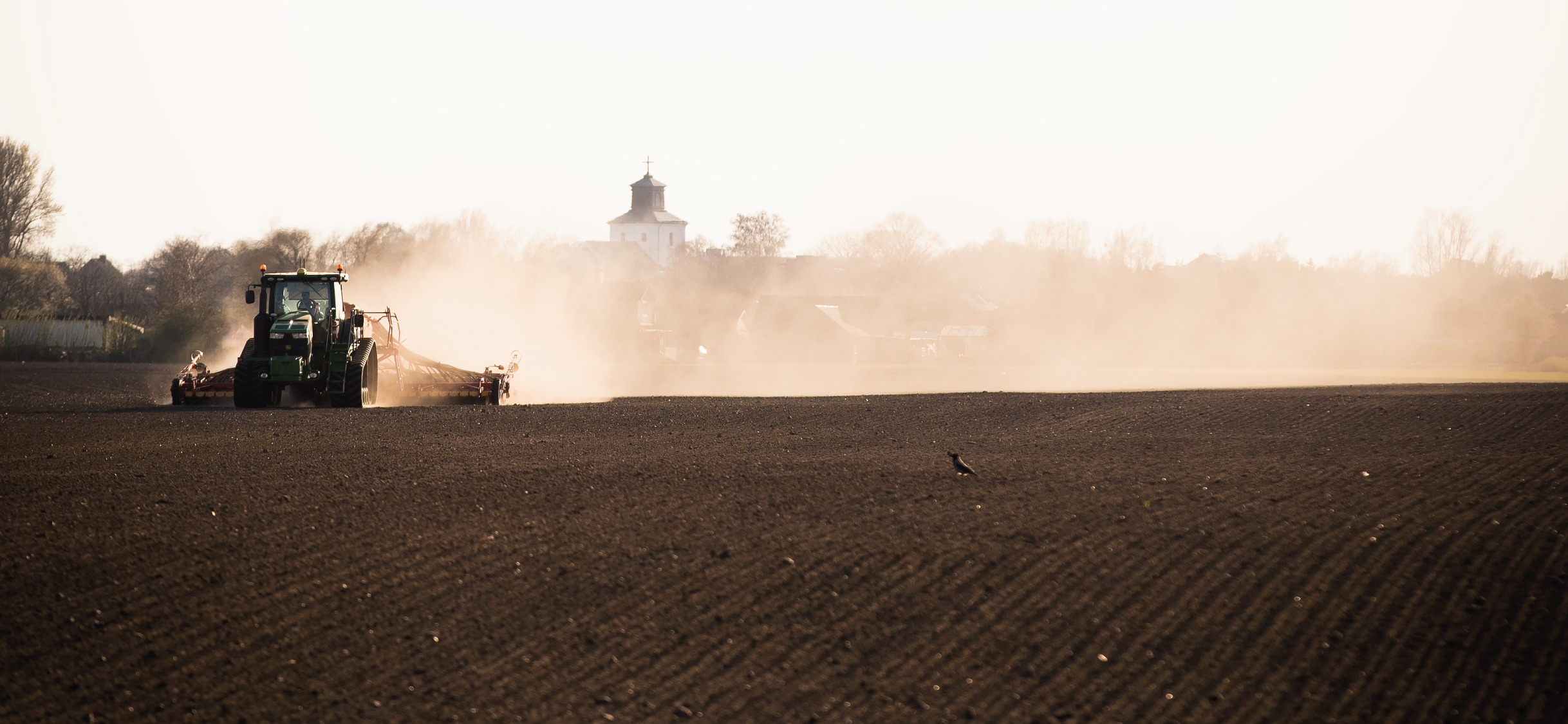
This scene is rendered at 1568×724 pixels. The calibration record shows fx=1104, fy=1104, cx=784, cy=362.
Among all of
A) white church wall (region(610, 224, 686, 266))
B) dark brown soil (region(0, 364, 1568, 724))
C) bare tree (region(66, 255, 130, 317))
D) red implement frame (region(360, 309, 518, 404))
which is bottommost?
dark brown soil (region(0, 364, 1568, 724))

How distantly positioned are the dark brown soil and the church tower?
527 ft

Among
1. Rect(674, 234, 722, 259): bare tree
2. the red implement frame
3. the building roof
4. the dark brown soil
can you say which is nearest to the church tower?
the building roof

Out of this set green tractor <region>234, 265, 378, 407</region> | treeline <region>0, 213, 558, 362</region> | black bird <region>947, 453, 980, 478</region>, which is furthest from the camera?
treeline <region>0, 213, 558, 362</region>

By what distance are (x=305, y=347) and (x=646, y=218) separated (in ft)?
504

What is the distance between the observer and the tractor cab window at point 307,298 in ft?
80.6

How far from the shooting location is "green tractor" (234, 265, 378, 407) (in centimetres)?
2381

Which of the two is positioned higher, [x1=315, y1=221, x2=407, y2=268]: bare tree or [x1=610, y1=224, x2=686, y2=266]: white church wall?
[x1=610, y1=224, x2=686, y2=266]: white church wall

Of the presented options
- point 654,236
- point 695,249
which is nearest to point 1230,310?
point 695,249

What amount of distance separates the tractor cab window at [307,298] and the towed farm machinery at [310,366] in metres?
0.01

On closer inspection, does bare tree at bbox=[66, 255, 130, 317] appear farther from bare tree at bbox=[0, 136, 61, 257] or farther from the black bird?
the black bird

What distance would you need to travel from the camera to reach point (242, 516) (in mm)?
10984

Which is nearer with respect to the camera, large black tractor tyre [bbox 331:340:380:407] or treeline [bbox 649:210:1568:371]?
large black tractor tyre [bbox 331:340:380:407]

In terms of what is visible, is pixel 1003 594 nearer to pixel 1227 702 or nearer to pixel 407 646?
pixel 1227 702

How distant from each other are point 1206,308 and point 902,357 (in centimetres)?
2052
